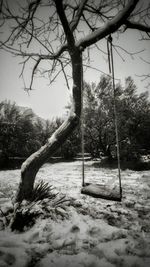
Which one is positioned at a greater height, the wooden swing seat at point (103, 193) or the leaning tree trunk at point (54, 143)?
the leaning tree trunk at point (54, 143)

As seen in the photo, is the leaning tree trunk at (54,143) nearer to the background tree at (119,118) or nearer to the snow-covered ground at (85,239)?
the snow-covered ground at (85,239)

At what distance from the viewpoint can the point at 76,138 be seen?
13344mm

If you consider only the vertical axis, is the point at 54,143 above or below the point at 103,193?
above

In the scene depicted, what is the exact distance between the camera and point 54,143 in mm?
3473

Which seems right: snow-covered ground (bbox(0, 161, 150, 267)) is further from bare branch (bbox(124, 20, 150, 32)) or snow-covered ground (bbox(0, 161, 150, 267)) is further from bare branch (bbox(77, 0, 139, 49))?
bare branch (bbox(124, 20, 150, 32))

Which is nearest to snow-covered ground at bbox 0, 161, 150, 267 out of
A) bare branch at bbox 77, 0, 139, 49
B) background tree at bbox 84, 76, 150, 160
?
bare branch at bbox 77, 0, 139, 49

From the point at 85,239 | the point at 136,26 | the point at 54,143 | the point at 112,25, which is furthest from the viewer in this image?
the point at 54,143

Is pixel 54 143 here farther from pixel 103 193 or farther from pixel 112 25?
pixel 112 25

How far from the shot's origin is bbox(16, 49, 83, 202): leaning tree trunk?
3.39 metres

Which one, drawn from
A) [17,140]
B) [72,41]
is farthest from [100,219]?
[17,140]

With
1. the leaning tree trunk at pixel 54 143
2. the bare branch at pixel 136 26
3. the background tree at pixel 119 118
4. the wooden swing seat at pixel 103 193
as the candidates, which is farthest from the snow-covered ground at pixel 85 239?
the background tree at pixel 119 118

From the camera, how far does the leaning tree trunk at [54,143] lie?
11.1 feet

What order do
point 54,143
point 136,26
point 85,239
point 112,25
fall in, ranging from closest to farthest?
1. point 85,239
2. point 112,25
3. point 136,26
4. point 54,143

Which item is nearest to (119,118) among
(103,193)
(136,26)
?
(136,26)
